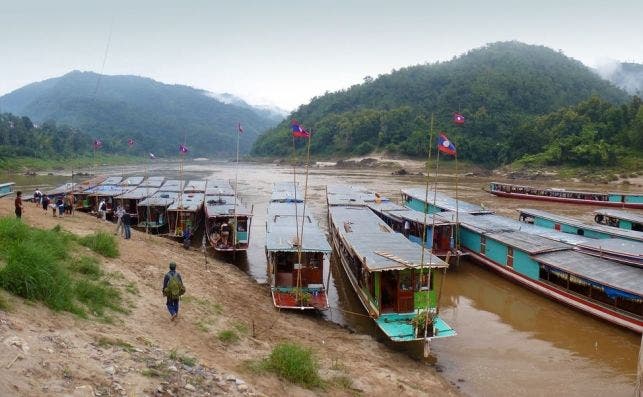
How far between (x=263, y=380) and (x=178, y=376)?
1.90m

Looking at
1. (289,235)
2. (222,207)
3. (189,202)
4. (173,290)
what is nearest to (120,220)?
(222,207)

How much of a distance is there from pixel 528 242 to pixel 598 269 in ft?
13.9

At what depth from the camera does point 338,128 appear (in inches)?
5000

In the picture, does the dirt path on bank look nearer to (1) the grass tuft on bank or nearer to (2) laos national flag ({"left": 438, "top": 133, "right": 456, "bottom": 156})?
(1) the grass tuft on bank

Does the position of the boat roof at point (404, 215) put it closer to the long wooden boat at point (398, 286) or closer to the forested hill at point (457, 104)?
the long wooden boat at point (398, 286)

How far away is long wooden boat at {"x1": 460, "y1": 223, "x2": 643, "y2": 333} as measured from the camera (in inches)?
627

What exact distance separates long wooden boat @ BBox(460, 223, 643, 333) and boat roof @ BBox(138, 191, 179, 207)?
63.8ft

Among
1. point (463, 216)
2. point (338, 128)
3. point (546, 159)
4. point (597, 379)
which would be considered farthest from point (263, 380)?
point (338, 128)

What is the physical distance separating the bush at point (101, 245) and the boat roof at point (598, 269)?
55.6 ft

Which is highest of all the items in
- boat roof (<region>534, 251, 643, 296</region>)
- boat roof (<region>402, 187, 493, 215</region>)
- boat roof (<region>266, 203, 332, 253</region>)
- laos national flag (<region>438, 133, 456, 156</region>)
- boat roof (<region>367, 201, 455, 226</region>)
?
laos national flag (<region>438, 133, 456, 156</region>)

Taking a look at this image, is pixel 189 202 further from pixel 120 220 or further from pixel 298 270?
pixel 298 270

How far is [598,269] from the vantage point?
17.5 meters

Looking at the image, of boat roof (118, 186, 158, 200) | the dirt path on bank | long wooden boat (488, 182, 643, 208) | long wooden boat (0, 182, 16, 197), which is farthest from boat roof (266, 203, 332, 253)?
long wooden boat (488, 182, 643, 208)

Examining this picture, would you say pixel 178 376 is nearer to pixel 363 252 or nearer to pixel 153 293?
pixel 153 293
